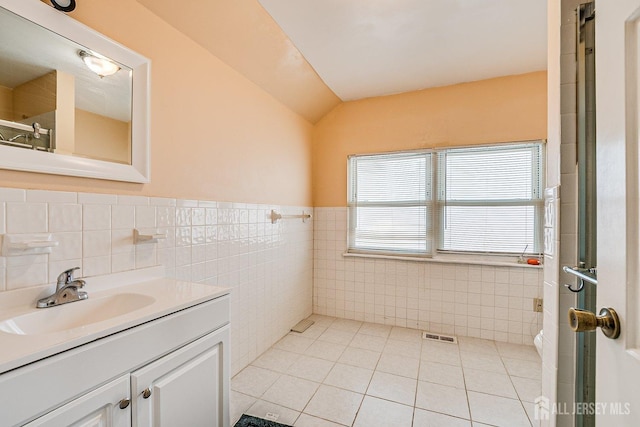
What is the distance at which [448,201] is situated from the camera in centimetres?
284

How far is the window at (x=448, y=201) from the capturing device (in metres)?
2.60

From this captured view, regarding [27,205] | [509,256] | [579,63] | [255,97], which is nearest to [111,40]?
[27,205]

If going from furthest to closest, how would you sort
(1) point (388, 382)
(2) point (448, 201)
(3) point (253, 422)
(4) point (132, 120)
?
(2) point (448, 201)
(1) point (388, 382)
(3) point (253, 422)
(4) point (132, 120)

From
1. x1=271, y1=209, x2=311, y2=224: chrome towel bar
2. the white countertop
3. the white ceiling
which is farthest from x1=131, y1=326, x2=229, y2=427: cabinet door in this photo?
the white ceiling

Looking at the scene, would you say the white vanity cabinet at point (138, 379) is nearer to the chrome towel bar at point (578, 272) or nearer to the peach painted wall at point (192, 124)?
the peach painted wall at point (192, 124)

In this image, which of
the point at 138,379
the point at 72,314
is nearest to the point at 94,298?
the point at 72,314

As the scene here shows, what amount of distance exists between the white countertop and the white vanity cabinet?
0.08ft

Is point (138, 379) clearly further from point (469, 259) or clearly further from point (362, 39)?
point (469, 259)

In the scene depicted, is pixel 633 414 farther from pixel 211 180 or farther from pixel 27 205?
pixel 211 180

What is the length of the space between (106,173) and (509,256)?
3161 millimetres

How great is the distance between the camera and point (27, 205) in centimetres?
105

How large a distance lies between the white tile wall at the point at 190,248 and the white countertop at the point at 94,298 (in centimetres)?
4

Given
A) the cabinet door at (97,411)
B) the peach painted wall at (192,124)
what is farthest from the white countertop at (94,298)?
the peach painted wall at (192,124)

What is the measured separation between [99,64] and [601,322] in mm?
1967
